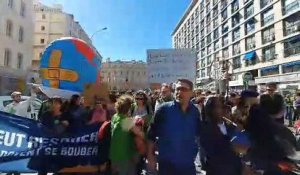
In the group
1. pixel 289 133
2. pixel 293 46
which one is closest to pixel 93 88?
pixel 289 133

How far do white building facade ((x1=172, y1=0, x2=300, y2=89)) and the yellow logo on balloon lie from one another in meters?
35.4

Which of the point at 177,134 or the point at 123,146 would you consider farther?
the point at 123,146

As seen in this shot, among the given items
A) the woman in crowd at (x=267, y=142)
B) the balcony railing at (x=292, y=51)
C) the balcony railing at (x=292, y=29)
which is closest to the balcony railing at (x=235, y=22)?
the balcony railing at (x=292, y=29)

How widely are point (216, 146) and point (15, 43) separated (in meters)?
33.9

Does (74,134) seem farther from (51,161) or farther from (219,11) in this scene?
(219,11)

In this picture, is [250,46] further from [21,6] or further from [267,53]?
[21,6]

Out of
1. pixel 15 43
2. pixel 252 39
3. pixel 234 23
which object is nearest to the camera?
pixel 15 43

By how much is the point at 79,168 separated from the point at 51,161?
43 cm

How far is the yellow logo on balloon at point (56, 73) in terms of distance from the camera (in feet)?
20.6

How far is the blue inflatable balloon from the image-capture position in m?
6.32

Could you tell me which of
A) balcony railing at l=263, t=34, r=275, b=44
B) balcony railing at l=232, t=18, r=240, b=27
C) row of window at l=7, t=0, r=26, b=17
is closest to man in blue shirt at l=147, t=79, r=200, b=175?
row of window at l=7, t=0, r=26, b=17

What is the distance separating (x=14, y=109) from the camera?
→ 29.5ft

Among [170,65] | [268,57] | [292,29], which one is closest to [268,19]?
[268,57]

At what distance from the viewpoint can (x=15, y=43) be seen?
34781 mm
